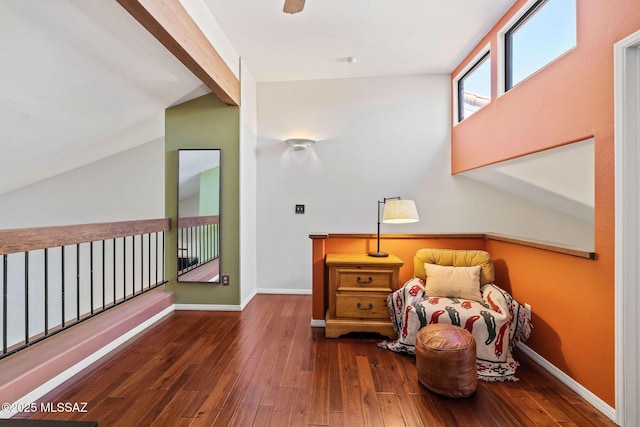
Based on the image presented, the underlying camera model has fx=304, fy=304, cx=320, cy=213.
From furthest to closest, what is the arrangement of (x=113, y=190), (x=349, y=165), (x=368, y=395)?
(x=113, y=190) → (x=349, y=165) → (x=368, y=395)

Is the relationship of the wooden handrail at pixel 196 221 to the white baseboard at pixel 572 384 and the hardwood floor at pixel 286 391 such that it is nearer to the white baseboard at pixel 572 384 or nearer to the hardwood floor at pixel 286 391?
the hardwood floor at pixel 286 391

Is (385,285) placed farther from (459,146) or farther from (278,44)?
(278,44)

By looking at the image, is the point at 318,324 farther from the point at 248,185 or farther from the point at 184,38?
the point at 184,38

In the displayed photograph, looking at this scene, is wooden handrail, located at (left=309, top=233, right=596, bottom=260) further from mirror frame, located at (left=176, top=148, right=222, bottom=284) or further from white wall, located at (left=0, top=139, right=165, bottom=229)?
white wall, located at (left=0, top=139, right=165, bottom=229)

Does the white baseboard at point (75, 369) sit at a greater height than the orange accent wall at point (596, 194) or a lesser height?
lesser

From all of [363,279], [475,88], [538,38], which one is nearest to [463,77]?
[475,88]

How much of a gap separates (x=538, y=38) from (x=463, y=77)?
1313 millimetres

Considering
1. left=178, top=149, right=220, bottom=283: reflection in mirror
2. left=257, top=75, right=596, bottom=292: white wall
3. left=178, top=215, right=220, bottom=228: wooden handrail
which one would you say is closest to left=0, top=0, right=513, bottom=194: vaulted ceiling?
left=257, top=75, right=596, bottom=292: white wall

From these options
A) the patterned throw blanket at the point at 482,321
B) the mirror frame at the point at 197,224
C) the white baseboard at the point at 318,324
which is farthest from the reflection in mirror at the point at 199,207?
the patterned throw blanket at the point at 482,321

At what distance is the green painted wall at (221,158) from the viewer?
3.43 meters

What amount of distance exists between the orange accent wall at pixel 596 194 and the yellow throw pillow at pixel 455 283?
0.38 metres

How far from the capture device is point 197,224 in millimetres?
3467

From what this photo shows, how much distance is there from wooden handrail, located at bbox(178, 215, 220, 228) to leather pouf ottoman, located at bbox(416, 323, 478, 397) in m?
2.49

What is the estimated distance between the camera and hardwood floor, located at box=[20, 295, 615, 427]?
1652mm
